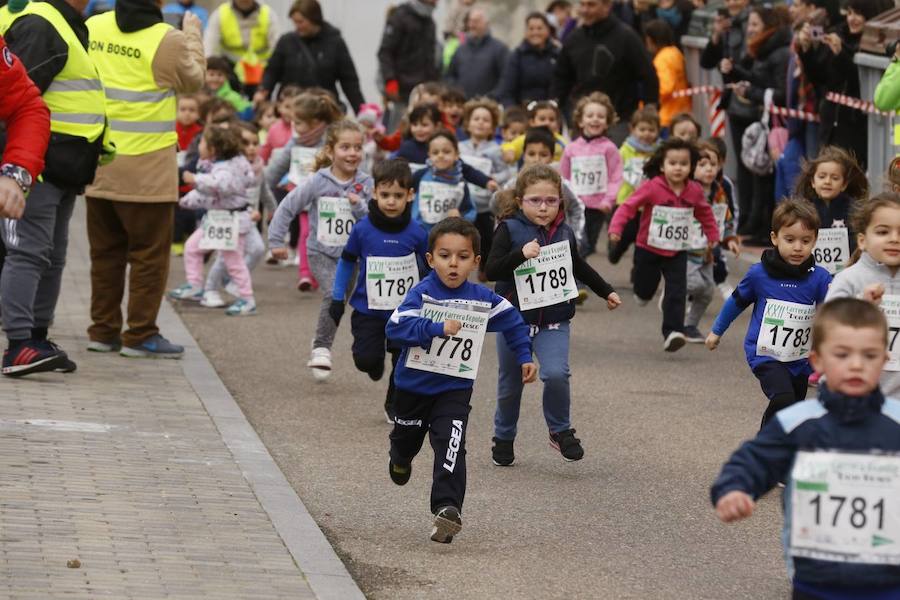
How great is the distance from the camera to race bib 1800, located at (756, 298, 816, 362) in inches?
325

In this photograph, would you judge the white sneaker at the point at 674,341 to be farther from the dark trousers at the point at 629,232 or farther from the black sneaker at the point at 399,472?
the black sneaker at the point at 399,472

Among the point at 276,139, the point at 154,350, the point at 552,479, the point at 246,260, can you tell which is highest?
the point at 276,139

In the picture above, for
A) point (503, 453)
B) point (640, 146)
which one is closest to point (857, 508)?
point (503, 453)

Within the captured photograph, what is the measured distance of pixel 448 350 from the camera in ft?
24.3

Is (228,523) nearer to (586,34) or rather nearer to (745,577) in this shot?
(745,577)

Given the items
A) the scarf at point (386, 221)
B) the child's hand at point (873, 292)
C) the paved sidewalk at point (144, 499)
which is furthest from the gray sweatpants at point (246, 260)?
the child's hand at point (873, 292)

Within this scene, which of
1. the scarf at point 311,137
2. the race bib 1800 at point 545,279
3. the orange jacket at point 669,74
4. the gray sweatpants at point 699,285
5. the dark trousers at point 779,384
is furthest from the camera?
the orange jacket at point 669,74

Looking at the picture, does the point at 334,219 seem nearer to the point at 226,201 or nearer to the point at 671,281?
the point at 671,281

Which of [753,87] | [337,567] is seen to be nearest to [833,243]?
[337,567]

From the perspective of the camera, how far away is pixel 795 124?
52.7 feet

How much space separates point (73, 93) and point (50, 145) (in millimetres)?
327

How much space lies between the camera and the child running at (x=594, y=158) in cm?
1439

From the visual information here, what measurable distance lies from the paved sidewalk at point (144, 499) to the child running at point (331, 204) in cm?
109

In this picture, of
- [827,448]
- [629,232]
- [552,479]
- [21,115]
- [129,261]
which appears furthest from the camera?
[629,232]
